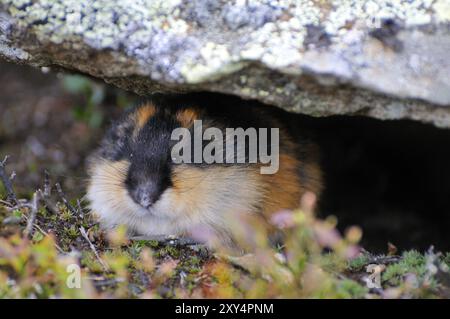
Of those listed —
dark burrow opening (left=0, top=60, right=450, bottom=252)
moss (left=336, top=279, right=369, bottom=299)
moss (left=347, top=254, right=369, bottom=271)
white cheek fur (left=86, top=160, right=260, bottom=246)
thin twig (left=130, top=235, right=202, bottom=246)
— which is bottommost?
moss (left=336, top=279, right=369, bottom=299)

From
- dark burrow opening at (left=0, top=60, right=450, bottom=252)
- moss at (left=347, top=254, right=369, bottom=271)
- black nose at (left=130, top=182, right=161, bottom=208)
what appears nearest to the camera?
moss at (left=347, top=254, right=369, bottom=271)

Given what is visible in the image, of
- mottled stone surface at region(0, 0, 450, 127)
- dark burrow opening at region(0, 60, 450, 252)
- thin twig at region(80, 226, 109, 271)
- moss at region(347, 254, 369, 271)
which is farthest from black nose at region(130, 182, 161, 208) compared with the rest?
dark burrow opening at region(0, 60, 450, 252)

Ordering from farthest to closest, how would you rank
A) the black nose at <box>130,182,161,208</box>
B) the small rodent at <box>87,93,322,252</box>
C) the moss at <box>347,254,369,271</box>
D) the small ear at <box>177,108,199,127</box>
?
the small ear at <box>177,108,199,127</box> < the small rodent at <box>87,93,322,252</box> < the black nose at <box>130,182,161,208</box> < the moss at <box>347,254,369,271</box>

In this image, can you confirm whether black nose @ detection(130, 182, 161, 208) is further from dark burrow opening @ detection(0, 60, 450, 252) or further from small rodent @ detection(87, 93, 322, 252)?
dark burrow opening @ detection(0, 60, 450, 252)

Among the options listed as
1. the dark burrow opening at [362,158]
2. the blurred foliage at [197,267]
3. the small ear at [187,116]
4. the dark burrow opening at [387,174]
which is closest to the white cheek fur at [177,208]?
the blurred foliage at [197,267]

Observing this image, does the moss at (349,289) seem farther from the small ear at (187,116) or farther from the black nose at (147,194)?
the small ear at (187,116)

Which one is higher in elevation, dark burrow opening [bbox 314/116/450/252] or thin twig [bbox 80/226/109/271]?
dark burrow opening [bbox 314/116/450/252]

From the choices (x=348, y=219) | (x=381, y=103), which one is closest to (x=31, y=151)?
(x=348, y=219)

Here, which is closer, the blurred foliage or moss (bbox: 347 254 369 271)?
the blurred foliage
